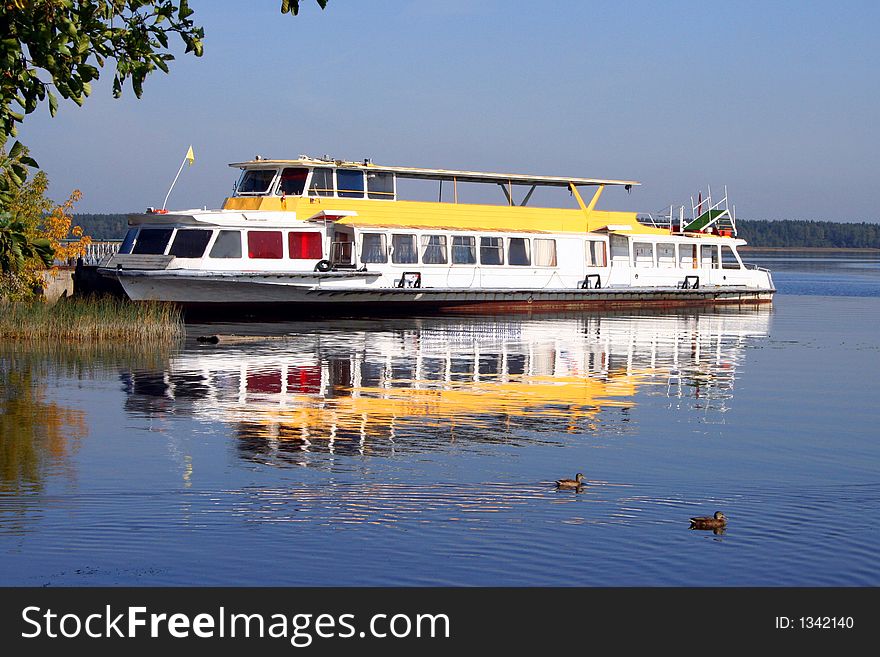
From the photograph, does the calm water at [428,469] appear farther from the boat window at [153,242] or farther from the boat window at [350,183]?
the boat window at [350,183]

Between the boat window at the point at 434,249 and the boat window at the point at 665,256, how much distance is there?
11.2 metres

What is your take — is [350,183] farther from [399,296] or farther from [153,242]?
[153,242]

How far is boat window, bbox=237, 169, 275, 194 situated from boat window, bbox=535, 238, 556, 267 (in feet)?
35.5

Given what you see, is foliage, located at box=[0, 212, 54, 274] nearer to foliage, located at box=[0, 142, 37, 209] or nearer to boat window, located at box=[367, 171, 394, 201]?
foliage, located at box=[0, 142, 37, 209]

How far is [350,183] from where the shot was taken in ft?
140

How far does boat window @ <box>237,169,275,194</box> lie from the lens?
4119 cm

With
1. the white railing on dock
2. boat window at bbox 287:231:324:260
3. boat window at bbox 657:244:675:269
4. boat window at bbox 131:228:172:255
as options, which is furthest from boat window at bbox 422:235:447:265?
boat window at bbox 657:244:675:269

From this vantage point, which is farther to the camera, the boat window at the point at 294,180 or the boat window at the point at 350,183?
the boat window at the point at 350,183

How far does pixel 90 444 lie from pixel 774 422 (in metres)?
10.8

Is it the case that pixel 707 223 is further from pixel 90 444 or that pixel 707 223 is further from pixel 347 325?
pixel 90 444

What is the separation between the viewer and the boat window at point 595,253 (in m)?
48.6

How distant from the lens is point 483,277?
45.1 m

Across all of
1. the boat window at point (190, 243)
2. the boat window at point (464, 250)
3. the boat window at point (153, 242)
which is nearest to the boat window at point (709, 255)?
the boat window at point (464, 250)

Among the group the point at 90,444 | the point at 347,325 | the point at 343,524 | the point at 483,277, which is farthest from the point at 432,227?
the point at 343,524
